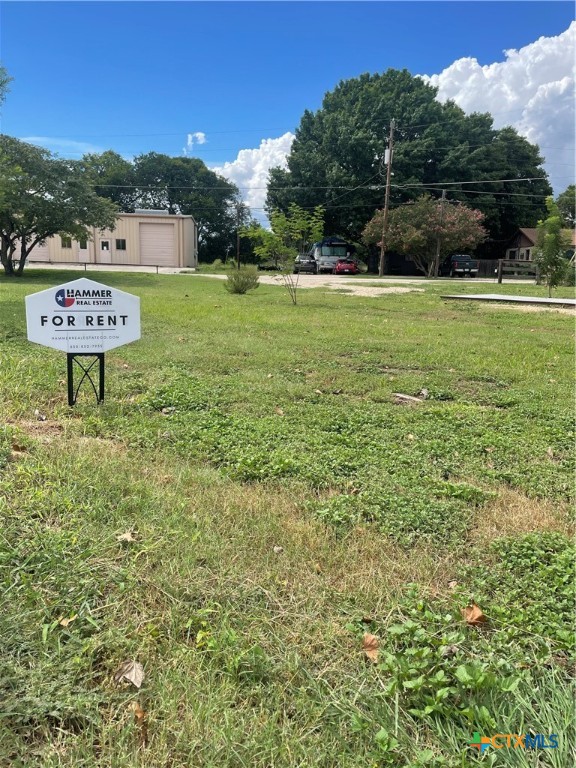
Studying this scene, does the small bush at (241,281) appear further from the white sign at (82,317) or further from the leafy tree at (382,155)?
the leafy tree at (382,155)

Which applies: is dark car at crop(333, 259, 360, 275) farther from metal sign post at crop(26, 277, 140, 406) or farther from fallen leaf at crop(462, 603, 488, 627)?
fallen leaf at crop(462, 603, 488, 627)

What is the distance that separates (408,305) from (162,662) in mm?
13215

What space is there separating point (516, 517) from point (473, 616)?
0.90 meters

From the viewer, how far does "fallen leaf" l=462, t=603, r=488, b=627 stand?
198cm

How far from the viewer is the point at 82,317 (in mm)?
4285

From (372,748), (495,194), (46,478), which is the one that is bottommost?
(372,748)

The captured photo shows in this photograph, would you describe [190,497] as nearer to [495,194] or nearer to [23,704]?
[23,704]

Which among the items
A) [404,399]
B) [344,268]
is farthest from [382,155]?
[404,399]

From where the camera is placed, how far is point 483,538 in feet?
8.39

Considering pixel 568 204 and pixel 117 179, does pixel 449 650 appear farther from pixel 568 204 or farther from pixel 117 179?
pixel 117 179

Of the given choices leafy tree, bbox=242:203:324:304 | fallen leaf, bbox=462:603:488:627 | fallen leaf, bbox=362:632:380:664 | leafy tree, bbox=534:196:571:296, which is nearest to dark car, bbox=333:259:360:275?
leafy tree, bbox=534:196:571:296

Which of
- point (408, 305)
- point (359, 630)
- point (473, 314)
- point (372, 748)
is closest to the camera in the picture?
point (372, 748)

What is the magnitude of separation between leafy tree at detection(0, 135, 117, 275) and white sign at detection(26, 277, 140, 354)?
2061cm

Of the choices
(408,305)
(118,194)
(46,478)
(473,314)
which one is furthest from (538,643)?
(118,194)
